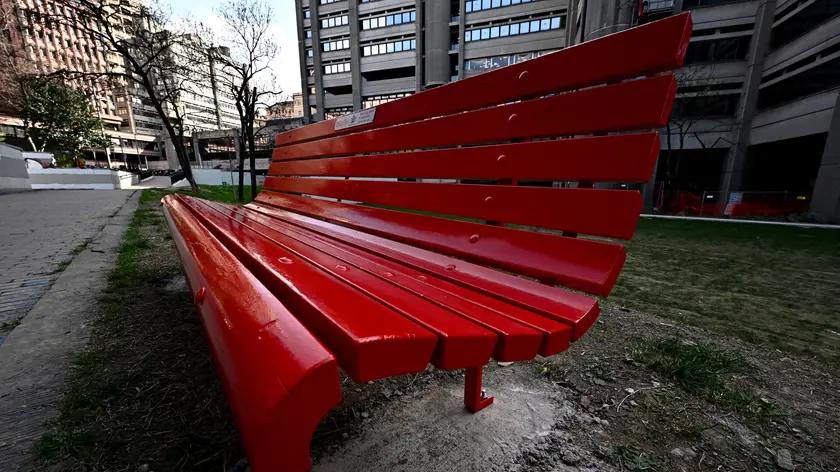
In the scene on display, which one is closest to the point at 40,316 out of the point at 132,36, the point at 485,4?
the point at 132,36

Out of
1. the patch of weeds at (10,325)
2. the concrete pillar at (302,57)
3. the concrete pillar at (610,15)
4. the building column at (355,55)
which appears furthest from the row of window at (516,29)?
the patch of weeds at (10,325)

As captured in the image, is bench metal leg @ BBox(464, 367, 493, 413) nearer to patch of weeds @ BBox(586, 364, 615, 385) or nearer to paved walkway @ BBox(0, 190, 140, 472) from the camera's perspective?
patch of weeds @ BBox(586, 364, 615, 385)

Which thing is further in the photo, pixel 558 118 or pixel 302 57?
pixel 302 57

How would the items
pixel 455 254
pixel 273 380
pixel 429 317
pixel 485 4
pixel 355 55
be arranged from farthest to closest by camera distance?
1. pixel 355 55
2. pixel 485 4
3. pixel 455 254
4. pixel 429 317
5. pixel 273 380

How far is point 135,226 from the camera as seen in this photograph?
16.0ft

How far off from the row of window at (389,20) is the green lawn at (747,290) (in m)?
38.0

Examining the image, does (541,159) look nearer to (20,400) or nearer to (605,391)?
(605,391)

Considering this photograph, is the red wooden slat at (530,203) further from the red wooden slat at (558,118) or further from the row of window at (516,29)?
the row of window at (516,29)

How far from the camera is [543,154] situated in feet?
3.75

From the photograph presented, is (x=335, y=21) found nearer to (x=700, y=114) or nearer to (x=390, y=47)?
(x=390, y=47)

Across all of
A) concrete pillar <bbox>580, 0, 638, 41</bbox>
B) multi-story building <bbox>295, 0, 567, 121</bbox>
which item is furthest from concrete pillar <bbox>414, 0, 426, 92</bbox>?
concrete pillar <bbox>580, 0, 638, 41</bbox>

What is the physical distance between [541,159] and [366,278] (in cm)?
71

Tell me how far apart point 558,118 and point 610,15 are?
21.6 meters

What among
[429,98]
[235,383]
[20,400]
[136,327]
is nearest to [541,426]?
[235,383]
